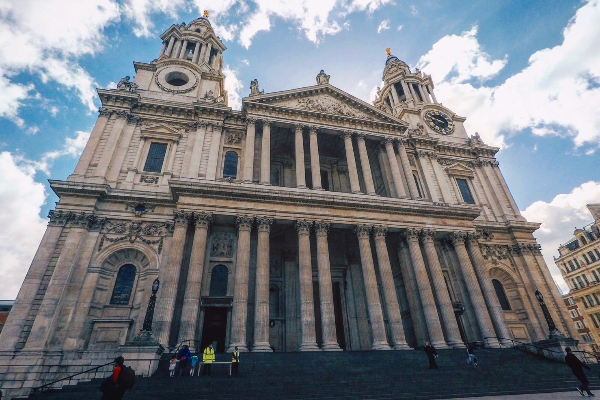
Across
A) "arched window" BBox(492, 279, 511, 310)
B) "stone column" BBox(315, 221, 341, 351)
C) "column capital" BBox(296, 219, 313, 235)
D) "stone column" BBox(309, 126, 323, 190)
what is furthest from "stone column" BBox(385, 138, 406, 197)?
"arched window" BBox(492, 279, 511, 310)

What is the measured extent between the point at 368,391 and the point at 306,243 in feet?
30.1

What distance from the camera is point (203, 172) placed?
877 inches

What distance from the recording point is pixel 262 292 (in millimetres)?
17203

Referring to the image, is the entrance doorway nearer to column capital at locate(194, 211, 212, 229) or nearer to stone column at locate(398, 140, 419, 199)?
column capital at locate(194, 211, 212, 229)

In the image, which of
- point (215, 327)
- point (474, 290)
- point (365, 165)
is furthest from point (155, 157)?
point (474, 290)

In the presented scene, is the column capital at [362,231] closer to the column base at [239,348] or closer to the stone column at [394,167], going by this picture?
the stone column at [394,167]

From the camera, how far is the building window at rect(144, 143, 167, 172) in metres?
23.2

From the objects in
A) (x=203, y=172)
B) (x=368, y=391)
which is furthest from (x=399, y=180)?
(x=368, y=391)

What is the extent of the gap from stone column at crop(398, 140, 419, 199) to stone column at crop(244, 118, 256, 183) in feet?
39.6

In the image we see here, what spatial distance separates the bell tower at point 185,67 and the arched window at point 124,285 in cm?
1451

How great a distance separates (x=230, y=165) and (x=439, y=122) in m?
22.6

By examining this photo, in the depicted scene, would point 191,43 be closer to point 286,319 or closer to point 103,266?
point 103,266

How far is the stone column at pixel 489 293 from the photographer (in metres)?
19.7

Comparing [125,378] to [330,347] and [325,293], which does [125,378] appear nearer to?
[330,347]
